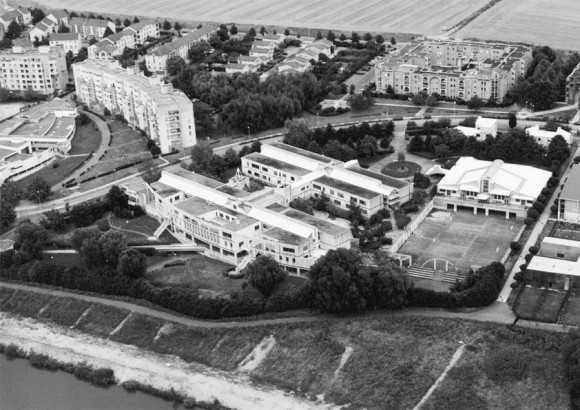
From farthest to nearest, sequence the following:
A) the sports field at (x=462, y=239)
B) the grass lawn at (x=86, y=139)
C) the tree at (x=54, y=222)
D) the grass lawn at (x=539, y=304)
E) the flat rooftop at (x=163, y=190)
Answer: the grass lawn at (x=86, y=139), the flat rooftop at (x=163, y=190), the tree at (x=54, y=222), the sports field at (x=462, y=239), the grass lawn at (x=539, y=304)

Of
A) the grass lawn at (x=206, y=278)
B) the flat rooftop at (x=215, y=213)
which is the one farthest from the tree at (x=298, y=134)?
the grass lawn at (x=206, y=278)

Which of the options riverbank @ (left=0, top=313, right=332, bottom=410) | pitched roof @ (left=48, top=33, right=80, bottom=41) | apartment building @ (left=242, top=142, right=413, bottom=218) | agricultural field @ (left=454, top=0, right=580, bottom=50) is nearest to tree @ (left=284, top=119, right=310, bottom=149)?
apartment building @ (left=242, top=142, right=413, bottom=218)

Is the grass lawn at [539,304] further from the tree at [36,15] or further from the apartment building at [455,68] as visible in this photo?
the tree at [36,15]

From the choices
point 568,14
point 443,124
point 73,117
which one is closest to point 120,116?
point 73,117

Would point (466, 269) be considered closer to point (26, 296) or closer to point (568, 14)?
point (26, 296)

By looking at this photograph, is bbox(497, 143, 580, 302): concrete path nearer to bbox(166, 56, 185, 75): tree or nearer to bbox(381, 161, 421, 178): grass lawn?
bbox(381, 161, 421, 178): grass lawn
